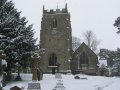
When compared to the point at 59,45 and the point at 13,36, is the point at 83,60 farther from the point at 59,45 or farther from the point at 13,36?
the point at 13,36

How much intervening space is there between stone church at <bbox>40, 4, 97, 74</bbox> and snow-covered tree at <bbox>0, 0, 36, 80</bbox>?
86.4ft

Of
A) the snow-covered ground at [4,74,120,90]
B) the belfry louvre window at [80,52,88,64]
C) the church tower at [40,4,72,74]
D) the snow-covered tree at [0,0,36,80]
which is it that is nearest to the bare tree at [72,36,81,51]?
the church tower at [40,4,72,74]

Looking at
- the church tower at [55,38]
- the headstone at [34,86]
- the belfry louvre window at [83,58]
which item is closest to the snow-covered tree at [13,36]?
the headstone at [34,86]

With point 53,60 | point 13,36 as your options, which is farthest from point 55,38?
point 13,36

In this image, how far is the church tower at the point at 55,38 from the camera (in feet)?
190

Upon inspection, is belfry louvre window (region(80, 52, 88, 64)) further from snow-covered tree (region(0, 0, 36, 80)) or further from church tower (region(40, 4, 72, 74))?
snow-covered tree (region(0, 0, 36, 80))

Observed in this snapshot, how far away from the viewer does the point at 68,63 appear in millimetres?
56844

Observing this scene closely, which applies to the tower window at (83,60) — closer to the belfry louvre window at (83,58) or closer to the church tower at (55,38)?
the belfry louvre window at (83,58)

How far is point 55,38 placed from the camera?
59469 millimetres

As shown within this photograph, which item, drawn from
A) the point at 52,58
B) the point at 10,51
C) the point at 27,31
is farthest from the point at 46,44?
the point at 10,51

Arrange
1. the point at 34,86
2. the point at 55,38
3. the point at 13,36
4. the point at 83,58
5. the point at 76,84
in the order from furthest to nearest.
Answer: the point at 83,58 → the point at 55,38 → the point at 76,84 → the point at 13,36 → the point at 34,86

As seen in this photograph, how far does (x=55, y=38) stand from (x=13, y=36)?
32193 mm

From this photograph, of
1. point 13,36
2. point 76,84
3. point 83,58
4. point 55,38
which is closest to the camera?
point 13,36

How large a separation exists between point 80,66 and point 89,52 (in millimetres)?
3469
